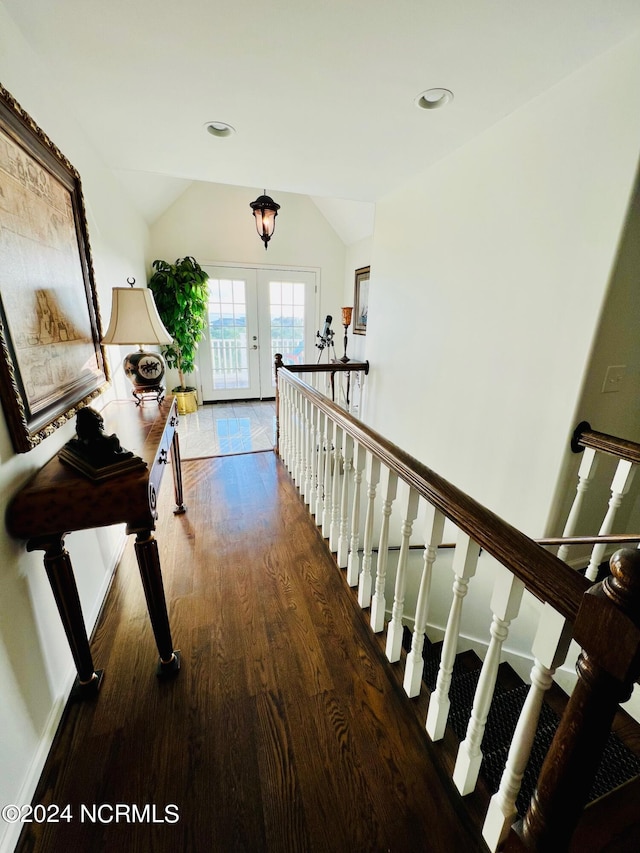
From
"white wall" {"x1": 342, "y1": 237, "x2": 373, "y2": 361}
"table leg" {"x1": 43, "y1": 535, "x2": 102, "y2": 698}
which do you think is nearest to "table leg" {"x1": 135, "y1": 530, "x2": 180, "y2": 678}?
"table leg" {"x1": 43, "y1": 535, "x2": 102, "y2": 698}

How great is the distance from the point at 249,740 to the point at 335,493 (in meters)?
0.99

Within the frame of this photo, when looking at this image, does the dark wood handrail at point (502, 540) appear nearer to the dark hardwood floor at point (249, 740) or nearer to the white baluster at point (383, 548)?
the white baluster at point (383, 548)

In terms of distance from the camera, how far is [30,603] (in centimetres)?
108

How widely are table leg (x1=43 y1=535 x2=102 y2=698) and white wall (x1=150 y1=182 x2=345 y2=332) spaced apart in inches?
190

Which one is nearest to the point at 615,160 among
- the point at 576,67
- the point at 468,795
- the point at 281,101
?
the point at 576,67

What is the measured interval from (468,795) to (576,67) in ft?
8.60

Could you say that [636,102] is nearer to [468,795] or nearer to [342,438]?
[342,438]

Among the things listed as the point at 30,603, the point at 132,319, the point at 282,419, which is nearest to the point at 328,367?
the point at 282,419

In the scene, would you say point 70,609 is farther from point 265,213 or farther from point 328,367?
point 265,213

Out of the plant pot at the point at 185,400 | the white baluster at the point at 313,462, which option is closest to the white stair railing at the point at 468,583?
the white baluster at the point at 313,462

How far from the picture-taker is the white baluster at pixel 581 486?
1.56 m

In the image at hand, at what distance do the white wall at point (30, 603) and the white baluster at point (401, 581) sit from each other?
3.65 ft

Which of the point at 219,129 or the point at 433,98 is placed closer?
the point at 433,98

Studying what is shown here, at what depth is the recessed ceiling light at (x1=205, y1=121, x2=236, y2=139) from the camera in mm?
1910
